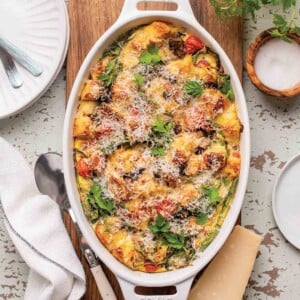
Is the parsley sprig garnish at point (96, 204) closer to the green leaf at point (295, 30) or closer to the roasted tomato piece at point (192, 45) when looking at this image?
the roasted tomato piece at point (192, 45)

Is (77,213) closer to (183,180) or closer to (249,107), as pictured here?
(183,180)

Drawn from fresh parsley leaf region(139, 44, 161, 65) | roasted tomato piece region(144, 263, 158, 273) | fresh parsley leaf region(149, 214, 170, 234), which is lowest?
roasted tomato piece region(144, 263, 158, 273)

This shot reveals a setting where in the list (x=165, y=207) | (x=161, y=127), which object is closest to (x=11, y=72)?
(x=161, y=127)

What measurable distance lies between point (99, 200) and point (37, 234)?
0.23 metres

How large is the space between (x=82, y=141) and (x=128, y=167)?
0.15m

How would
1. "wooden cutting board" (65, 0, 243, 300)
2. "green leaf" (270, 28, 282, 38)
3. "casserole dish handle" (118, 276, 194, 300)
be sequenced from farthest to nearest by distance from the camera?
"wooden cutting board" (65, 0, 243, 300) < "green leaf" (270, 28, 282, 38) < "casserole dish handle" (118, 276, 194, 300)

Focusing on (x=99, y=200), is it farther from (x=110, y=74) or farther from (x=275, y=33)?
(x=275, y=33)

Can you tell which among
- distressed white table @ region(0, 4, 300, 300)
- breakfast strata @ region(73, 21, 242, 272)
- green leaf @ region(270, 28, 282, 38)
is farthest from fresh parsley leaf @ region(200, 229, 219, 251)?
green leaf @ region(270, 28, 282, 38)

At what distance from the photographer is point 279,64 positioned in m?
2.40

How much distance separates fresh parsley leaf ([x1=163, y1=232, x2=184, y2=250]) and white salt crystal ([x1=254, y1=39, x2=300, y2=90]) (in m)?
0.53

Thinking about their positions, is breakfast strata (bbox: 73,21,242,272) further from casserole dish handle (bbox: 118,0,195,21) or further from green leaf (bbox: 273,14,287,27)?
green leaf (bbox: 273,14,287,27)

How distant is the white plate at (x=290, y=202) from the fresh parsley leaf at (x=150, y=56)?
1.74 ft

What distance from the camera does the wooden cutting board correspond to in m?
2.41

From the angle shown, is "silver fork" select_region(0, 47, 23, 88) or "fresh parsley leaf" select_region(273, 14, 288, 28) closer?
"fresh parsley leaf" select_region(273, 14, 288, 28)
